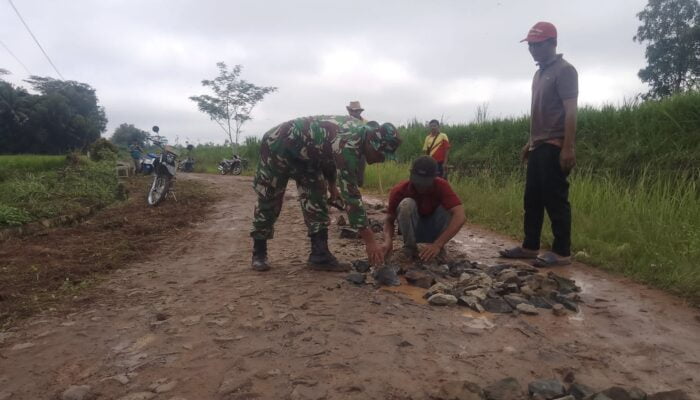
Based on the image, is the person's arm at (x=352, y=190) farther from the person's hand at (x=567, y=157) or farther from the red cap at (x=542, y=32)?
the red cap at (x=542, y=32)

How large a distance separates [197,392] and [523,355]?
57.2 inches

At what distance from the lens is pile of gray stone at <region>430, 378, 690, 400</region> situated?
1.68 meters

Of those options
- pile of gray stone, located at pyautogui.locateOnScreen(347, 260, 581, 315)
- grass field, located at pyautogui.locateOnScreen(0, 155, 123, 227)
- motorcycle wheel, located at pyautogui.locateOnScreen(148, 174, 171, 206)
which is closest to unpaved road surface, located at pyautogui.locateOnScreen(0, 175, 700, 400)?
pile of gray stone, located at pyautogui.locateOnScreen(347, 260, 581, 315)

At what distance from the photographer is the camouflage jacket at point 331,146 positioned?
9.10 ft

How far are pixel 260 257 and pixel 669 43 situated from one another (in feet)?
61.9

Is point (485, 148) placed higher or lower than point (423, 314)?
higher

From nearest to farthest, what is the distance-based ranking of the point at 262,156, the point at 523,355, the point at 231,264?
the point at 523,355 → the point at 262,156 → the point at 231,264

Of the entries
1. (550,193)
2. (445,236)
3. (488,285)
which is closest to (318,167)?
(445,236)

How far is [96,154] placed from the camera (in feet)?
49.3

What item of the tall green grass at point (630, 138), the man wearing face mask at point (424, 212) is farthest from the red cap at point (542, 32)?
the tall green grass at point (630, 138)

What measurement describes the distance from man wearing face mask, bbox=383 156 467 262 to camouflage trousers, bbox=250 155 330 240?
21.7 inches

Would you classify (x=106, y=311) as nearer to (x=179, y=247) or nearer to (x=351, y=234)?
(x=179, y=247)

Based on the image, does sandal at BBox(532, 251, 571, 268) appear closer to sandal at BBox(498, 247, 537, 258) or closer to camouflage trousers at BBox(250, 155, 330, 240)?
sandal at BBox(498, 247, 537, 258)

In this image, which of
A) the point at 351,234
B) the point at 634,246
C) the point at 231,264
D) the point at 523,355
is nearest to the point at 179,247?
the point at 231,264
